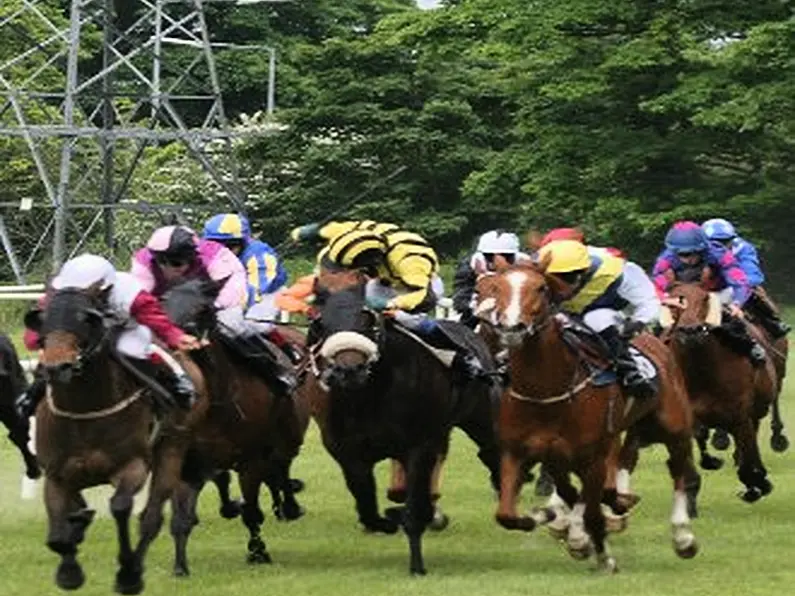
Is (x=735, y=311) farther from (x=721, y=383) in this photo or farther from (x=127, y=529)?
(x=127, y=529)

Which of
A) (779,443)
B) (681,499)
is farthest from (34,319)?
(779,443)

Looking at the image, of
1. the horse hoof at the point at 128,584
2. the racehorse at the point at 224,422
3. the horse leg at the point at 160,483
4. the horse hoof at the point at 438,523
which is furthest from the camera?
the horse hoof at the point at 438,523

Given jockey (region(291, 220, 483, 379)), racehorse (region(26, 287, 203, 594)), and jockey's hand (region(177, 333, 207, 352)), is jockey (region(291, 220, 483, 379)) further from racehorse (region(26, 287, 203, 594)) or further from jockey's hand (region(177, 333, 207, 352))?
racehorse (region(26, 287, 203, 594))

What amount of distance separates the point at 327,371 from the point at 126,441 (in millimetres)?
1216

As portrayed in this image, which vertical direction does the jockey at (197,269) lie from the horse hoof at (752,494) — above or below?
above

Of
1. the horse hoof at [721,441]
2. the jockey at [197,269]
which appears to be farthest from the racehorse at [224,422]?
the horse hoof at [721,441]

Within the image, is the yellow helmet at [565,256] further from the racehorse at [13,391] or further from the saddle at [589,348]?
the racehorse at [13,391]

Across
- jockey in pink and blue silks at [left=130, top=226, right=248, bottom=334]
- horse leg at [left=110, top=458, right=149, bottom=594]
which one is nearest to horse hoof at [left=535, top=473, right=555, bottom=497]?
jockey in pink and blue silks at [left=130, top=226, right=248, bottom=334]

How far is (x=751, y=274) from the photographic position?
57.6 feet

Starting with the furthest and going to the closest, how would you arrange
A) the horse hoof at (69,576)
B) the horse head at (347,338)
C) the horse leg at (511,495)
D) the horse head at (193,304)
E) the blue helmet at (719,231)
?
the blue helmet at (719,231), the horse head at (193,304), the horse leg at (511,495), the horse head at (347,338), the horse hoof at (69,576)

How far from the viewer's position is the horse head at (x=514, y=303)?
37.5ft

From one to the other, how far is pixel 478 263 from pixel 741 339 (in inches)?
74.1

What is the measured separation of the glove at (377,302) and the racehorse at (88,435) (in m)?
1.66

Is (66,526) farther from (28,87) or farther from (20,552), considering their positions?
(28,87)
